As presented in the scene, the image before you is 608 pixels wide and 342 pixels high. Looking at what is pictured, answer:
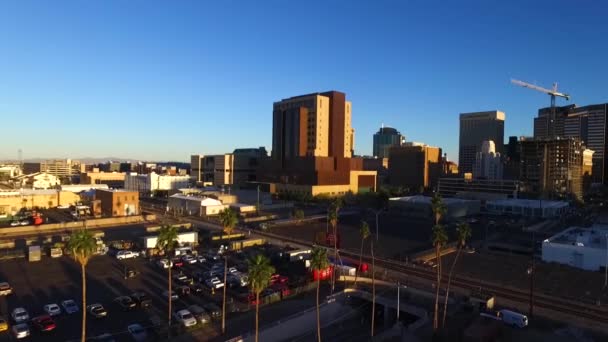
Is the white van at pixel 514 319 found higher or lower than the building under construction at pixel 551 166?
lower

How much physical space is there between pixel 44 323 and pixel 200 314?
10186 millimetres

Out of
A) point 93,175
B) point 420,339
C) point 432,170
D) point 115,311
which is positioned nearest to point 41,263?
point 115,311

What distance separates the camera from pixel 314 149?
13362 cm

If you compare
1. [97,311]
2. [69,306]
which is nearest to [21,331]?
[69,306]

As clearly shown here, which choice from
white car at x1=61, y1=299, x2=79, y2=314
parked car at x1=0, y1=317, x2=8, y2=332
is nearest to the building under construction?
white car at x1=61, y1=299, x2=79, y2=314

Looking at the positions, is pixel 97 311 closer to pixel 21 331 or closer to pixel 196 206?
pixel 21 331

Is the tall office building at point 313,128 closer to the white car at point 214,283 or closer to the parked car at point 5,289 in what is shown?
the white car at point 214,283

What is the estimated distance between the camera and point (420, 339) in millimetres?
27156

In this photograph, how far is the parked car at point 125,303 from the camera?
1248 inches

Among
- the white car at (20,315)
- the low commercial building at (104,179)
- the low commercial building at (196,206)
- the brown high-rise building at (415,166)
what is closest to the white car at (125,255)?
the white car at (20,315)

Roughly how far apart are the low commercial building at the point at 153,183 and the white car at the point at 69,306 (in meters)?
103

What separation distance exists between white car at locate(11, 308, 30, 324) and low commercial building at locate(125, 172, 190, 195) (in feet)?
342

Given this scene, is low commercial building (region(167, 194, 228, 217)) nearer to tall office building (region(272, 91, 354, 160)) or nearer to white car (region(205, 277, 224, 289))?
tall office building (region(272, 91, 354, 160))

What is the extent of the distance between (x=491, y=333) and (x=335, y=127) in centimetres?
11469
